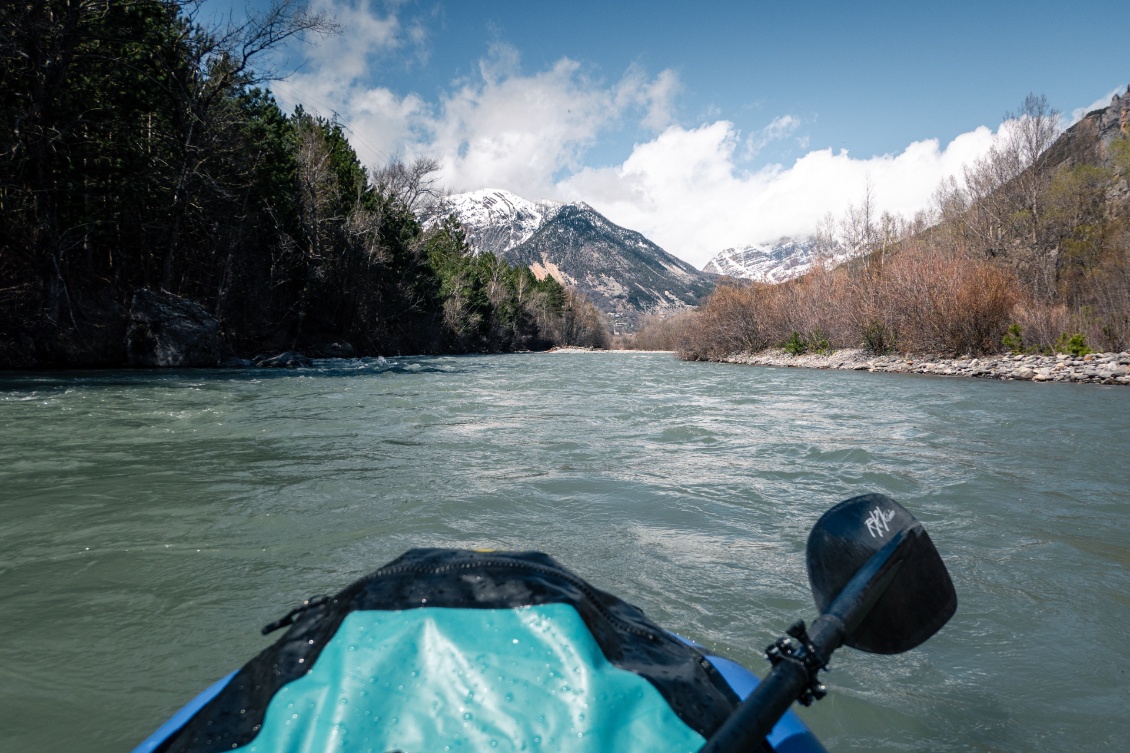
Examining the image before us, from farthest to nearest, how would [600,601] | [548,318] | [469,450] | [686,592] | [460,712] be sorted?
[548,318] < [469,450] < [686,592] < [600,601] < [460,712]

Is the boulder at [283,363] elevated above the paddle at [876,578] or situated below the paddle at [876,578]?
above

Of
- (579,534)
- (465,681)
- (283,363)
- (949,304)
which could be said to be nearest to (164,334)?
(283,363)

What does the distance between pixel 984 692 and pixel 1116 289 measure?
20.4 meters

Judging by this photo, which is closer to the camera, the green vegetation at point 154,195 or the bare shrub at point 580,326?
the green vegetation at point 154,195

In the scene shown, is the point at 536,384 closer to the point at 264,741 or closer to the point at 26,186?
the point at 26,186

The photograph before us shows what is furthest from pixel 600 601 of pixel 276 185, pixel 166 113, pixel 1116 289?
pixel 276 185

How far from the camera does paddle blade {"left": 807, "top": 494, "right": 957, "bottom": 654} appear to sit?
1216 millimetres

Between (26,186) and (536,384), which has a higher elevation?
(26,186)

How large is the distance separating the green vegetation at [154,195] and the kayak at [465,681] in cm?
1583

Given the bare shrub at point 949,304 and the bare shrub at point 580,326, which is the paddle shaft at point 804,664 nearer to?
the bare shrub at point 949,304

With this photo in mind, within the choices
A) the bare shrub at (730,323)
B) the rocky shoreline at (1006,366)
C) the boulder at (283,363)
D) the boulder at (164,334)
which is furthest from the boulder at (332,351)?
the rocky shoreline at (1006,366)

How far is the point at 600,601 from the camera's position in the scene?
1143 mm

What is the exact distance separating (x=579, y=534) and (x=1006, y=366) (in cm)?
1701

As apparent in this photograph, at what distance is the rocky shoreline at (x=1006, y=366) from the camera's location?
45.7ft
